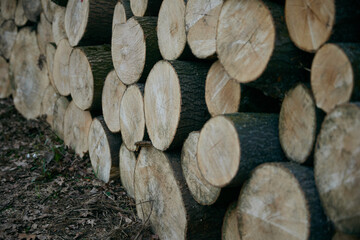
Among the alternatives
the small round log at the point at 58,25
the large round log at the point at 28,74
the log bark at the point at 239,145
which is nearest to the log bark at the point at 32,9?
the large round log at the point at 28,74

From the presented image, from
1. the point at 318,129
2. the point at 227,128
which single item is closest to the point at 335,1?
the point at 318,129

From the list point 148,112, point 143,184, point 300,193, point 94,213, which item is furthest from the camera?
point 94,213

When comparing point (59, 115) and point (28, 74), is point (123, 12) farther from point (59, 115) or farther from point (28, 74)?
point (28, 74)

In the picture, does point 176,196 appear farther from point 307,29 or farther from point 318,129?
point 307,29

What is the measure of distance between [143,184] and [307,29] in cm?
199

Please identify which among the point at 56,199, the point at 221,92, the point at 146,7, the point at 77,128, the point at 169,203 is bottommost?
the point at 56,199

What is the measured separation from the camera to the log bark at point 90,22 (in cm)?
360

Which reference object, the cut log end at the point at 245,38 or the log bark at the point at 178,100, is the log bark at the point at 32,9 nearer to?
the log bark at the point at 178,100

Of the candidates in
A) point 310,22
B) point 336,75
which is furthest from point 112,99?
point 336,75

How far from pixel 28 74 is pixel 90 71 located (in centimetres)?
266

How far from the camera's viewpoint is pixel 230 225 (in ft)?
7.36

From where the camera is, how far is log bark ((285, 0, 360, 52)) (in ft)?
4.73

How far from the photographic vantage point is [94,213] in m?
3.22

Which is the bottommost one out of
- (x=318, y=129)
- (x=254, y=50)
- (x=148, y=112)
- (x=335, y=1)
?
(x=148, y=112)
